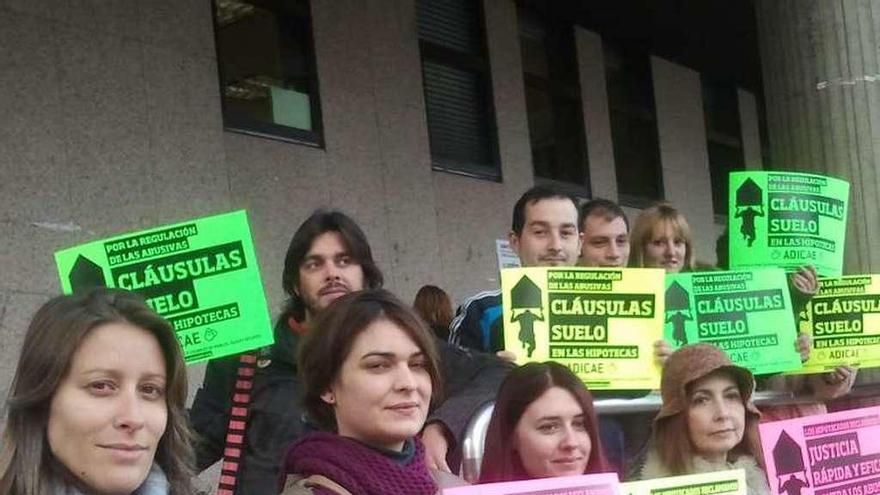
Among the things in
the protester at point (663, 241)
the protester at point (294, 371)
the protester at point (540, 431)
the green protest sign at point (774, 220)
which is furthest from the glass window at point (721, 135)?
the protester at point (540, 431)

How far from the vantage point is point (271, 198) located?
6.77 meters

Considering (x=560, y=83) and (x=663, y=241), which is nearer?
(x=663, y=241)

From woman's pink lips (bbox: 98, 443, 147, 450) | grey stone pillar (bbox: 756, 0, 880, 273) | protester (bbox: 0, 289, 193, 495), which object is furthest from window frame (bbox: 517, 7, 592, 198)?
woman's pink lips (bbox: 98, 443, 147, 450)

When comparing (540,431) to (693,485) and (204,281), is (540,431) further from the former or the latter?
(204,281)

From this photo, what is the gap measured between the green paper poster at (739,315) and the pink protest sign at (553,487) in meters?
1.34

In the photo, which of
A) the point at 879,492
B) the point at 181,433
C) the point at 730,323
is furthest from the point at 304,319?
the point at 879,492

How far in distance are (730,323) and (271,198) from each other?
3665 millimetres

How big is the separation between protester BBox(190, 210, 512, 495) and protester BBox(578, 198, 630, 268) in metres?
0.97

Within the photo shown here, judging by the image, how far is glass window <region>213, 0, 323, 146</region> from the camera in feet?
22.5

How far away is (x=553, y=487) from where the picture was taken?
7.41ft

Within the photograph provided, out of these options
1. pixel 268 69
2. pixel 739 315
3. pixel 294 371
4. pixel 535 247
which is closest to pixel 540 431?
pixel 294 371

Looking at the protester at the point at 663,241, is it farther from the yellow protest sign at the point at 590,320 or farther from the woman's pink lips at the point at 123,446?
the woman's pink lips at the point at 123,446

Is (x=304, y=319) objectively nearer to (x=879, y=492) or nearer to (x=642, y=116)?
(x=879, y=492)

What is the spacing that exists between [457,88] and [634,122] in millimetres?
2837
